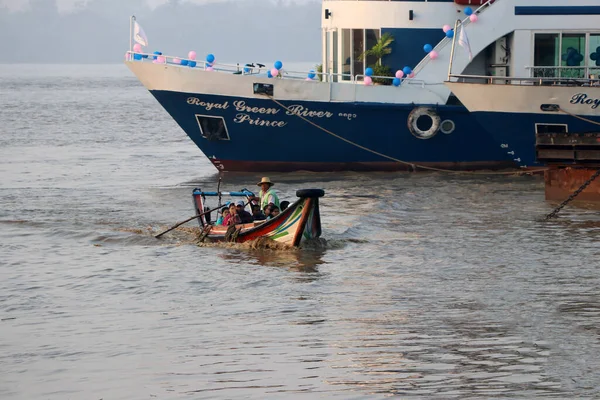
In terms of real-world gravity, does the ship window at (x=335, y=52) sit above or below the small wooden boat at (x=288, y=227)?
above

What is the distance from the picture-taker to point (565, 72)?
28469 millimetres

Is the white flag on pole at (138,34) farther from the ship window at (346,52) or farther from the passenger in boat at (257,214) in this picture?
the passenger in boat at (257,214)

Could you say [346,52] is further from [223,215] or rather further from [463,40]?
[223,215]

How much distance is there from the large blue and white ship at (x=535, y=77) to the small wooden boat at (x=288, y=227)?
308 inches

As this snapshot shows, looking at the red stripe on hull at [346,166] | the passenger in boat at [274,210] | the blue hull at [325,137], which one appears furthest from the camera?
the red stripe on hull at [346,166]

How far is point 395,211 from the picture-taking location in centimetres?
2538

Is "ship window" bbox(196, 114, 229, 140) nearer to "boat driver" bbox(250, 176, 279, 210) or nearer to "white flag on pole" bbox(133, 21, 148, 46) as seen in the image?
"white flag on pole" bbox(133, 21, 148, 46)

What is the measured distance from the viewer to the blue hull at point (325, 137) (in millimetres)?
28719

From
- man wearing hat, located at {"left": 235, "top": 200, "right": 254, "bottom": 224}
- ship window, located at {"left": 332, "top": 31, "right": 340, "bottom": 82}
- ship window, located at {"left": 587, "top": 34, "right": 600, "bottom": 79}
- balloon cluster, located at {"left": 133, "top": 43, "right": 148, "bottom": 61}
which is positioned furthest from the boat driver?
ship window, located at {"left": 587, "top": 34, "right": 600, "bottom": 79}

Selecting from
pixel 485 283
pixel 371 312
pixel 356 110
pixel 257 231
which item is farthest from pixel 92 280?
pixel 356 110

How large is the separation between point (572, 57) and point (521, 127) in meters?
2.65

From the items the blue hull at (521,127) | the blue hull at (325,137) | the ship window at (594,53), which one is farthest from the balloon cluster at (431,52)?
the ship window at (594,53)

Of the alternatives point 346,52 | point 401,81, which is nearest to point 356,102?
point 401,81

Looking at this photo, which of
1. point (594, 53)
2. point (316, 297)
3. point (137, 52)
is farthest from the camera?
point (137, 52)
